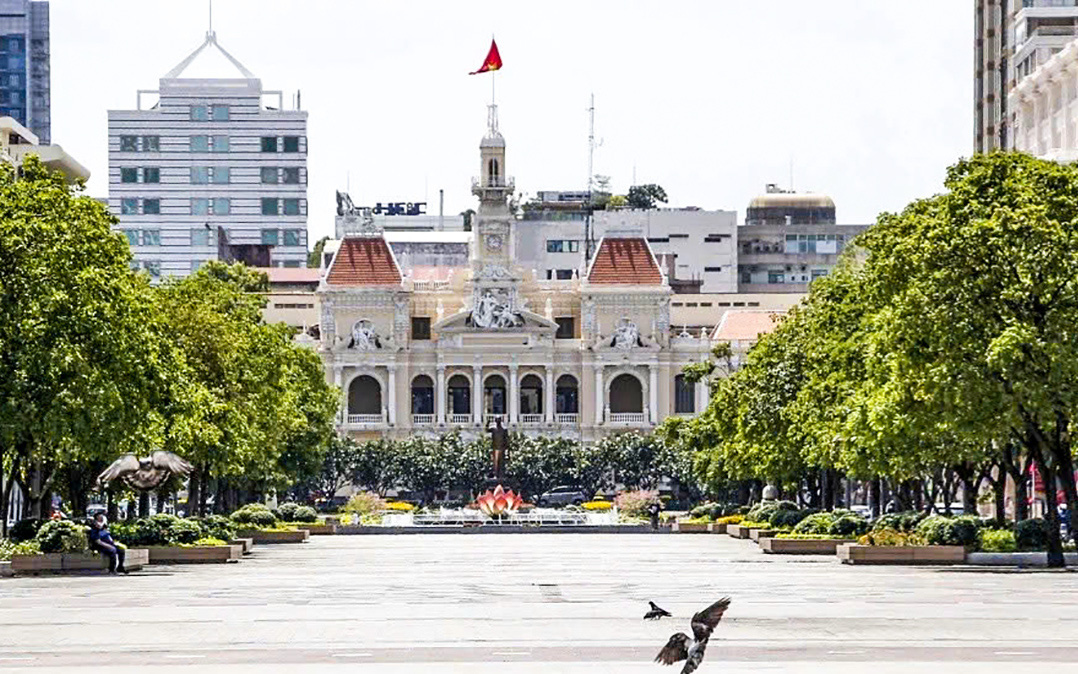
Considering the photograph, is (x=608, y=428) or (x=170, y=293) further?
(x=608, y=428)

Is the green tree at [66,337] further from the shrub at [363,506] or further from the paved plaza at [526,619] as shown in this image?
the shrub at [363,506]

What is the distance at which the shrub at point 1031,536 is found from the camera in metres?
60.0

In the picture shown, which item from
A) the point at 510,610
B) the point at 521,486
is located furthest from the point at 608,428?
the point at 510,610

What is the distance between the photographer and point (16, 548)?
57.2 m

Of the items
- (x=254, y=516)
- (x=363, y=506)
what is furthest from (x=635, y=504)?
(x=254, y=516)

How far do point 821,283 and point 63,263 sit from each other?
34.3 metres

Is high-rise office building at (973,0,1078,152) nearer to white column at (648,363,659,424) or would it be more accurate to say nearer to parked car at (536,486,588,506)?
parked car at (536,486,588,506)

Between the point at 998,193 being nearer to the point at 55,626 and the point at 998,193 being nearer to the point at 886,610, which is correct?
the point at 886,610

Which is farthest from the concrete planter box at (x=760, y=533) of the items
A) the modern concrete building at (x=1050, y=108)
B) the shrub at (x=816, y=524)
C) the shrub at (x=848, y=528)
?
the modern concrete building at (x=1050, y=108)

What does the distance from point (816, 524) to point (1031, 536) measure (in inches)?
711

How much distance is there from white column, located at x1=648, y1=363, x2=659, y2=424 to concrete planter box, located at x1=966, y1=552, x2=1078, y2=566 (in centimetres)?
13754

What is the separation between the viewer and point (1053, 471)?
61469 mm

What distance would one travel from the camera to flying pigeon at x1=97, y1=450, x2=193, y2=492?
6500cm

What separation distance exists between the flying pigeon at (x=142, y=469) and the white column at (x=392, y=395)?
132399 millimetres
